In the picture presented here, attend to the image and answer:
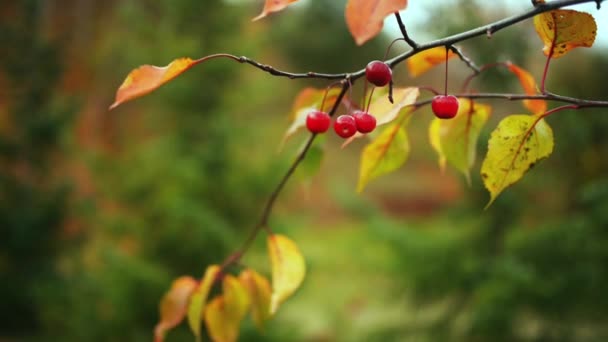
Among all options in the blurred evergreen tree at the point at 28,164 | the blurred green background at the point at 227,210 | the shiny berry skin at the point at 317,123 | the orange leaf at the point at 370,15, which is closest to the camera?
the orange leaf at the point at 370,15

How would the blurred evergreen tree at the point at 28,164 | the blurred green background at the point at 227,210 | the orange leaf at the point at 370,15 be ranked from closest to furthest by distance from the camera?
the orange leaf at the point at 370,15 < the blurred green background at the point at 227,210 < the blurred evergreen tree at the point at 28,164

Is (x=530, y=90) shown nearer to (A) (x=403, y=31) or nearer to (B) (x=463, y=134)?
(B) (x=463, y=134)

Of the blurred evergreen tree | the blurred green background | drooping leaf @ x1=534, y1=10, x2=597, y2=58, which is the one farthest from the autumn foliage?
the blurred evergreen tree

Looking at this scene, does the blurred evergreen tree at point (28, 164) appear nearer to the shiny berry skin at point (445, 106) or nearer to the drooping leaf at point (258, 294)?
the drooping leaf at point (258, 294)

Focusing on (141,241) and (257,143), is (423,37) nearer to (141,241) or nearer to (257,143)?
→ (257,143)

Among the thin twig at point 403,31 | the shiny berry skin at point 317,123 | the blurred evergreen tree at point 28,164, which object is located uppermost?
the blurred evergreen tree at point 28,164

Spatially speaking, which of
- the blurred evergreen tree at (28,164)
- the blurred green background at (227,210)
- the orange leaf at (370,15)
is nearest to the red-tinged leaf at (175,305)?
the orange leaf at (370,15)

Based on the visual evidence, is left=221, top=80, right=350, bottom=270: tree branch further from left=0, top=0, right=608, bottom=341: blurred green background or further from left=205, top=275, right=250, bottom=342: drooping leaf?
left=0, top=0, right=608, bottom=341: blurred green background
